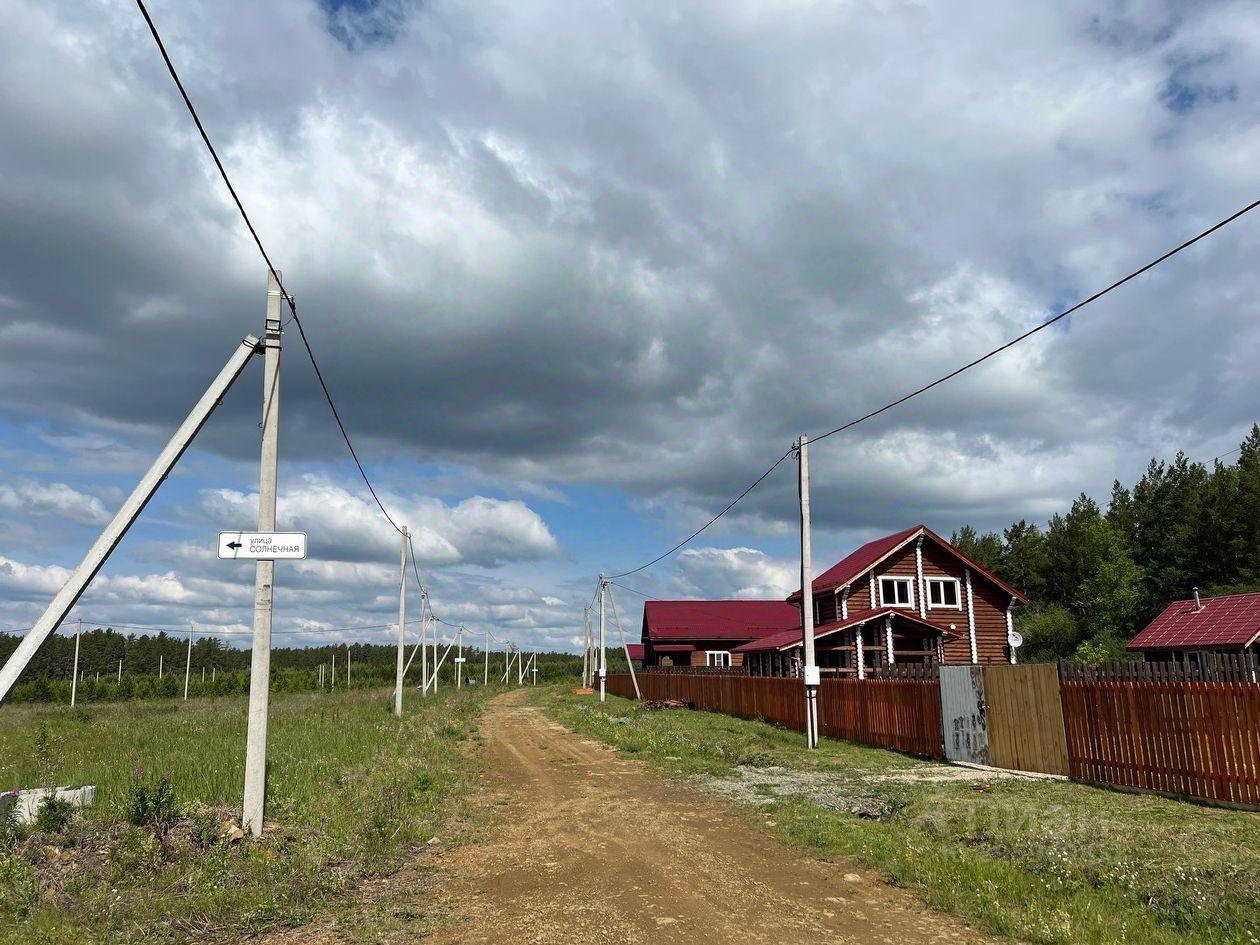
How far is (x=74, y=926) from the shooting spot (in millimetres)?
6812

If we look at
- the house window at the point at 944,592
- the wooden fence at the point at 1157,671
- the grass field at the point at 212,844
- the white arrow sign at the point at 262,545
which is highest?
the house window at the point at 944,592

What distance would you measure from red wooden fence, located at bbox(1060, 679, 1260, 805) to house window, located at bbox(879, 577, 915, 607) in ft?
83.3

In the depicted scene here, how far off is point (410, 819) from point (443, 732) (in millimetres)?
15875

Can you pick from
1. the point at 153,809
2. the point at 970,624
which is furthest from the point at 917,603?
the point at 153,809

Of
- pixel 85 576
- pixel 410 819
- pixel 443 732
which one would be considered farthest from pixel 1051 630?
pixel 85 576

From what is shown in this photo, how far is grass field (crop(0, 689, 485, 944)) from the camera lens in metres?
7.20

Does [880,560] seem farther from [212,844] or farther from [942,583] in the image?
[212,844]

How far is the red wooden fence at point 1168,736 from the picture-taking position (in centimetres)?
1208

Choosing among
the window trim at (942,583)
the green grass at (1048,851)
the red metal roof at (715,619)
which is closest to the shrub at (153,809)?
the green grass at (1048,851)

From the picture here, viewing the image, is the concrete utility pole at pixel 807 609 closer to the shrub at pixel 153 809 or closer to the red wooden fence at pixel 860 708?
the red wooden fence at pixel 860 708

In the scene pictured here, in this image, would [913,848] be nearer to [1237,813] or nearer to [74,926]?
[1237,813]

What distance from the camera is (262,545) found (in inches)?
400

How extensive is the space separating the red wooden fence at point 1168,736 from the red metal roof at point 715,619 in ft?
156

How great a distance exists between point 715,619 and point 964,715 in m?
46.8
